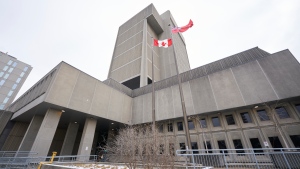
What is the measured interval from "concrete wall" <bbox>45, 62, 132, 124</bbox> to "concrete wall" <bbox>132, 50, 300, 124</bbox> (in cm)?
621

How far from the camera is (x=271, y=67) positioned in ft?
43.0

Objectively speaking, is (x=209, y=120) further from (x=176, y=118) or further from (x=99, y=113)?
Answer: (x=99, y=113)

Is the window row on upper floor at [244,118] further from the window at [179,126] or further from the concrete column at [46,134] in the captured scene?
the concrete column at [46,134]

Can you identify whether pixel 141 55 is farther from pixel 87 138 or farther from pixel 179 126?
pixel 87 138

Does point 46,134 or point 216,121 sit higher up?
point 216,121

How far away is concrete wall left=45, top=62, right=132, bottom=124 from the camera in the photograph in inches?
545

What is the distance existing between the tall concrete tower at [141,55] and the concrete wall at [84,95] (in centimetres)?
1067

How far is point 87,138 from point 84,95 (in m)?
5.62

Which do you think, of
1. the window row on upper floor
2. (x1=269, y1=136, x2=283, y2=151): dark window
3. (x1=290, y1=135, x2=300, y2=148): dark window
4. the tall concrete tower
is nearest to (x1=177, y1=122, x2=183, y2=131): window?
the window row on upper floor

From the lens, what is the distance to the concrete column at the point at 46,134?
41.8ft

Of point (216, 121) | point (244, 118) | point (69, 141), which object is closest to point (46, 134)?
point (69, 141)

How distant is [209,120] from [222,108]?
2.56 m

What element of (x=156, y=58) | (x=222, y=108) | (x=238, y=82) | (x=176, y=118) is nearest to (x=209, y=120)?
(x=222, y=108)

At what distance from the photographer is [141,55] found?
33.4 m
